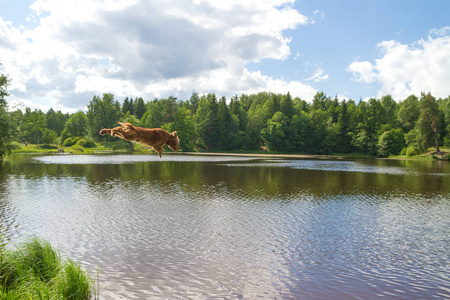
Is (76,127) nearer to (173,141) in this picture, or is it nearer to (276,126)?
(276,126)

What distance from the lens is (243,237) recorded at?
17.0 m

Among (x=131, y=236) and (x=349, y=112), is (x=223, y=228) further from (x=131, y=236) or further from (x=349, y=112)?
(x=349, y=112)

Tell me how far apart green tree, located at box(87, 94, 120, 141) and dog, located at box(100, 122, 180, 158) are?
123m

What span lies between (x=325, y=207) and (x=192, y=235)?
12904mm

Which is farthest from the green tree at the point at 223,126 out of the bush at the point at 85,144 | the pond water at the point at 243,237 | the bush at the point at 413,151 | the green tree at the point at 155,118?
the pond water at the point at 243,237

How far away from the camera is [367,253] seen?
1509 cm

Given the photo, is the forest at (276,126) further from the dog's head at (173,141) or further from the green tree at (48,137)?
the dog's head at (173,141)

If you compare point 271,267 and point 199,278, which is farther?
point 271,267

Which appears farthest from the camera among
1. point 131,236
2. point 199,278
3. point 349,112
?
point 349,112

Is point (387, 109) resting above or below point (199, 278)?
above

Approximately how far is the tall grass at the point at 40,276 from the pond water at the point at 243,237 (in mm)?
1809

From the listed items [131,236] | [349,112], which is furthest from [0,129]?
[349,112]

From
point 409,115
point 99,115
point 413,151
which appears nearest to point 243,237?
point 413,151

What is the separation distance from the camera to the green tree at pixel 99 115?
118 meters
